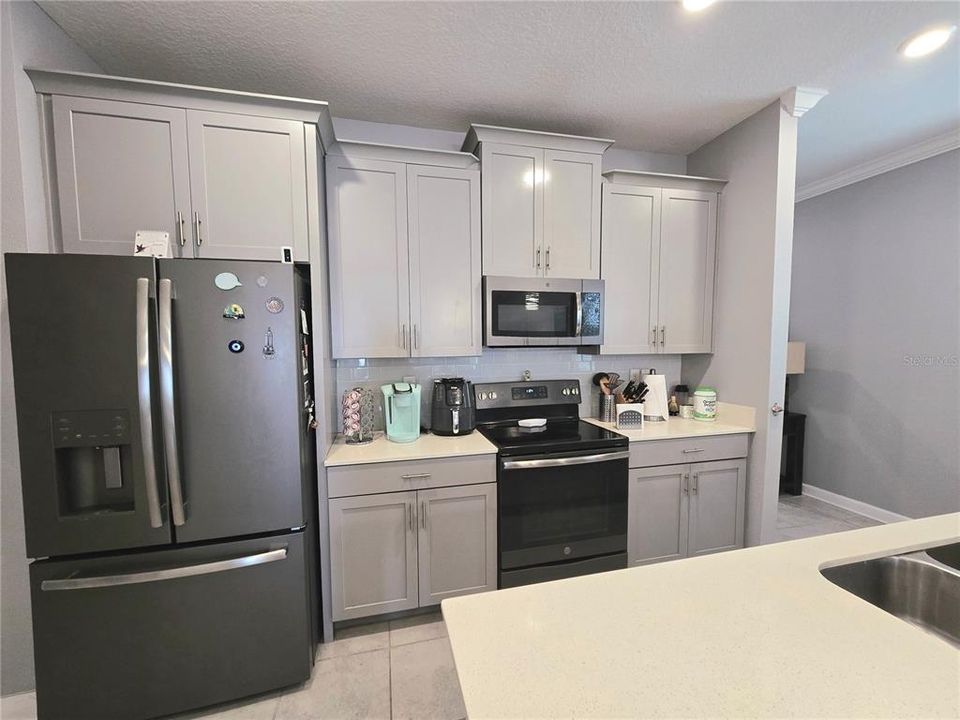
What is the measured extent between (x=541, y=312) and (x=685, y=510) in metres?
1.46

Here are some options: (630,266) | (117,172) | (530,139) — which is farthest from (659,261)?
(117,172)

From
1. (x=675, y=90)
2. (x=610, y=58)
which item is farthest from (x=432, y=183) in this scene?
(x=675, y=90)

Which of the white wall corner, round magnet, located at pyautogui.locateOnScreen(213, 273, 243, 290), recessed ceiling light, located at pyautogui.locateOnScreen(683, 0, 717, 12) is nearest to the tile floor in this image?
round magnet, located at pyautogui.locateOnScreen(213, 273, 243, 290)

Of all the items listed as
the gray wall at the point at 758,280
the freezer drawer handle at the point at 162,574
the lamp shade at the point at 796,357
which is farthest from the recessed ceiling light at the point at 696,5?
the lamp shade at the point at 796,357

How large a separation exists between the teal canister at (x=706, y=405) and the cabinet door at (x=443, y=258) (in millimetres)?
1610

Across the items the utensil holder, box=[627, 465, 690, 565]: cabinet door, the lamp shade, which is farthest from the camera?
the lamp shade

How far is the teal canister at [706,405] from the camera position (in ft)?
8.46

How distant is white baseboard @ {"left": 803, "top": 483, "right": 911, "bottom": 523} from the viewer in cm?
298

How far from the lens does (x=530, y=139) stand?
2.24 metres

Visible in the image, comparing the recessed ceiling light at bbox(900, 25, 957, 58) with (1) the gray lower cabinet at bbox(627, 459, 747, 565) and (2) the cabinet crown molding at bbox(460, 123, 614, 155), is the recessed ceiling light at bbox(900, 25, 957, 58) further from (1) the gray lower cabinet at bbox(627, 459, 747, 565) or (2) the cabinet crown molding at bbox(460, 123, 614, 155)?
(1) the gray lower cabinet at bbox(627, 459, 747, 565)

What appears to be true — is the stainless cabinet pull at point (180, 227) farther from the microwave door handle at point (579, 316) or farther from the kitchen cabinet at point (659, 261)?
the kitchen cabinet at point (659, 261)

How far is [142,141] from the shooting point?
63.5 inches

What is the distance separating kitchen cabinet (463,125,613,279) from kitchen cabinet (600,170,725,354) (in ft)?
0.53

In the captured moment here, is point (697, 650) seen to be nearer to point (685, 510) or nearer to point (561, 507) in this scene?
point (561, 507)
